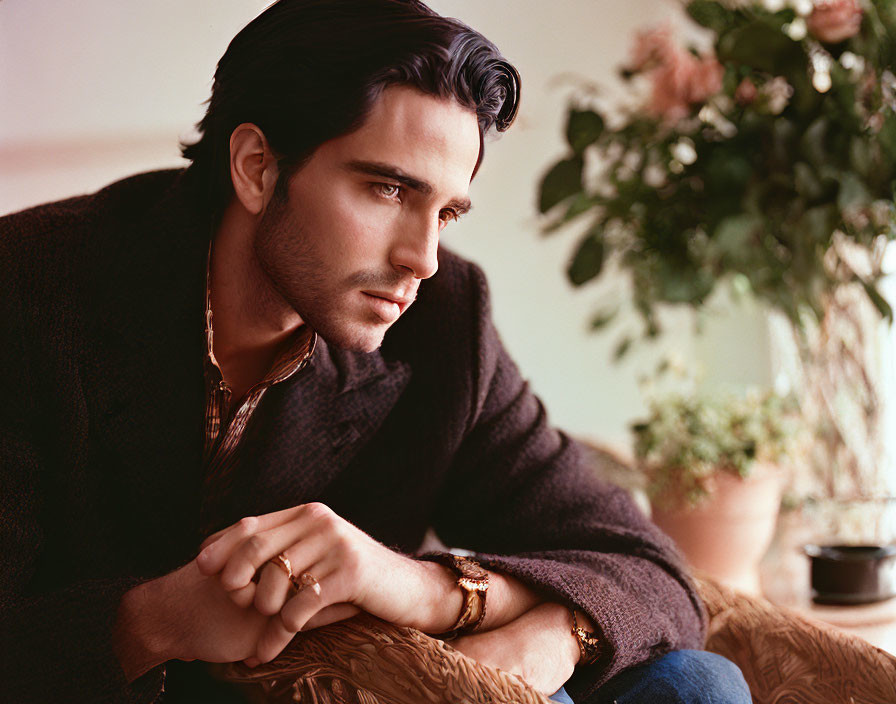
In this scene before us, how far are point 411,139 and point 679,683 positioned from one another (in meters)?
0.54

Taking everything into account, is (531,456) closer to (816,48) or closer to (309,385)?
(309,385)

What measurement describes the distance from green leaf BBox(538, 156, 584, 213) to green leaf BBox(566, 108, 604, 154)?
1.6 inches

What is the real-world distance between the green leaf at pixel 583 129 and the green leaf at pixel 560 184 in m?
0.04

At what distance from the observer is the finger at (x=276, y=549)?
25.0 inches

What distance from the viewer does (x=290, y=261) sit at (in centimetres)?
80

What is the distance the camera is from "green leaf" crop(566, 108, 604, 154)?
1.37m

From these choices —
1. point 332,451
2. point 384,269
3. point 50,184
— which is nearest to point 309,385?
point 332,451

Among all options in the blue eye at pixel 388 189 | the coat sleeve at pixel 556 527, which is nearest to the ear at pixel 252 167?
the blue eye at pixel 388 189

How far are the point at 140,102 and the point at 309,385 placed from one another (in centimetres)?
33

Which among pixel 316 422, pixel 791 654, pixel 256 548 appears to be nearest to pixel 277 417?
pixel 316 422

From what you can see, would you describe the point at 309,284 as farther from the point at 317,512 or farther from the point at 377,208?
the point at 317,512

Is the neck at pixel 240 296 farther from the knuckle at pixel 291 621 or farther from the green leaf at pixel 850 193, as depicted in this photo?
the green leaf at pixel 850 193

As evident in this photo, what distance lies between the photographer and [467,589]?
748 mm

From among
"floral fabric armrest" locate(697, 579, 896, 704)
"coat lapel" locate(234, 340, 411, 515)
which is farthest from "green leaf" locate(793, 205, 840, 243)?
"coat lapel" locate(234, 340, 411, 515)
